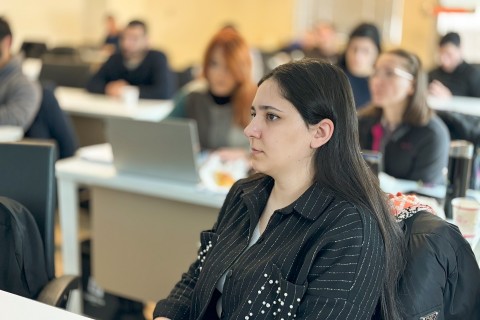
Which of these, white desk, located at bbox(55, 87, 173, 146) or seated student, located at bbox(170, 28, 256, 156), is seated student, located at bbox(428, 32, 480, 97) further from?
seated student, located at bbox(170, 28, 256, 156)

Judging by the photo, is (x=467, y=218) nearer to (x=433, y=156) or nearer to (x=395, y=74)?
(x=433, y=156)

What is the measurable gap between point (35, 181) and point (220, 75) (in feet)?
4.85

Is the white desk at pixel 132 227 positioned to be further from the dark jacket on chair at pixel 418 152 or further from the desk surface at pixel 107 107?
the desk surface at pixel 107 107

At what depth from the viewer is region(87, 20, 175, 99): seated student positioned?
4.75 meters

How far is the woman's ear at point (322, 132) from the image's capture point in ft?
4.56

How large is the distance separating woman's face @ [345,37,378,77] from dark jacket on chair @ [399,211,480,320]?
9.28 ft

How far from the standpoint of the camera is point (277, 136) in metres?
1.43

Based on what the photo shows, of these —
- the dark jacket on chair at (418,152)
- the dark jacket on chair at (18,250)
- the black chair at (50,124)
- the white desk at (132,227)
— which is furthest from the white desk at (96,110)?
the dark jacket on chair at (18,250)

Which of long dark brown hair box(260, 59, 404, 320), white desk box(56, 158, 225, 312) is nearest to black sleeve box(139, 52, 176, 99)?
white desk box(56, 158, 225, 312)

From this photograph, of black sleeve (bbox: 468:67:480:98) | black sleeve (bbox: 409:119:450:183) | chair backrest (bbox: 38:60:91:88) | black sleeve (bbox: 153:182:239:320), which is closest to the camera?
black sleeve (bbox: 153:182:239:320)

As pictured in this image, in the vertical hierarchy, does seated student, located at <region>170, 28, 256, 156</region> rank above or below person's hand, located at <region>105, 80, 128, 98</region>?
above

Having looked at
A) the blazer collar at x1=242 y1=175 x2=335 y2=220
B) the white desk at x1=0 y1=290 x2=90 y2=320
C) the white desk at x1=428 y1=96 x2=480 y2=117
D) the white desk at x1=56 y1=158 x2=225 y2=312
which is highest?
the blazer collar at x1=242 y1=175 x2=335 y2=220

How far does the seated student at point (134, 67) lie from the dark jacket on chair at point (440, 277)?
11.5ft

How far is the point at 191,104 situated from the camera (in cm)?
327
